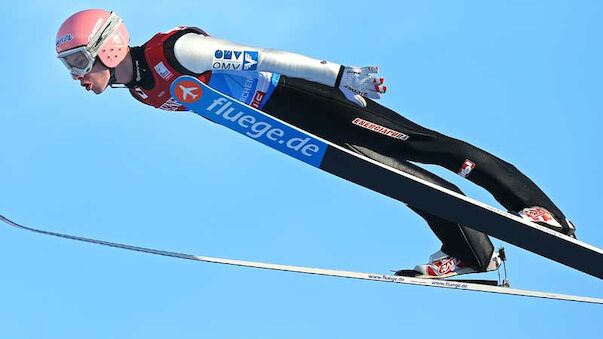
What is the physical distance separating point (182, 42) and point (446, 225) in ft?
8.82

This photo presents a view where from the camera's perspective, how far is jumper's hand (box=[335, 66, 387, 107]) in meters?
7.19

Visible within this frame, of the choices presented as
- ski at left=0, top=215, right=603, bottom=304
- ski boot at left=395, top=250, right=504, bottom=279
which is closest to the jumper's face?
ski at left=0, top=215, right=603, bottom=304

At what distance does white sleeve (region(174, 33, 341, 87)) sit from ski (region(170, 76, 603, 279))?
0.40 metres

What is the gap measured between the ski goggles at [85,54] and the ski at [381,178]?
2.55 ft

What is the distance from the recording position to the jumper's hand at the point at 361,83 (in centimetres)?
719

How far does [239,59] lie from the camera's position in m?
7.48

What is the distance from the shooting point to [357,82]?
286 inches

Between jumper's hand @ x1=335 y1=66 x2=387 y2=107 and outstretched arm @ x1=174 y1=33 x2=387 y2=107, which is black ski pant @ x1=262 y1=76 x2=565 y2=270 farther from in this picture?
jumper's hand @ x1=335 y1=66 x2=387 y2=107

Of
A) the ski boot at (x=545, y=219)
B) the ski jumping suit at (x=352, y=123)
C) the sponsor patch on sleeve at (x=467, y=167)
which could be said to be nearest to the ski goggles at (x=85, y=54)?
the ski jumping suit at (x=352, y=123)

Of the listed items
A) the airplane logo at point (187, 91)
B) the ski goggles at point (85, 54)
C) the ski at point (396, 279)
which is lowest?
the ski at point (396, 279)

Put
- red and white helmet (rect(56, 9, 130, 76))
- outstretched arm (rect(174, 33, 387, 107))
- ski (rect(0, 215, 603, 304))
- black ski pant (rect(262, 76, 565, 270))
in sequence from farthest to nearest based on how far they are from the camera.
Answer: ski (rect(0, 215, 603, 304)), black ski pant (rect(262, 76, 565, 270)), red and white helmet (rect(56, 9, 130, 76)), outstretched arm (rect(174, 33, 387, 107))

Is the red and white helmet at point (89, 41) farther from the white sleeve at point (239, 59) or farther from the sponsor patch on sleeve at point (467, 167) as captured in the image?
the sponsor patch on sleeve at point (467, 167)

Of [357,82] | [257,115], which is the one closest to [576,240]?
[357,82]

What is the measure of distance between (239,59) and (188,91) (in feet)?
1.73
